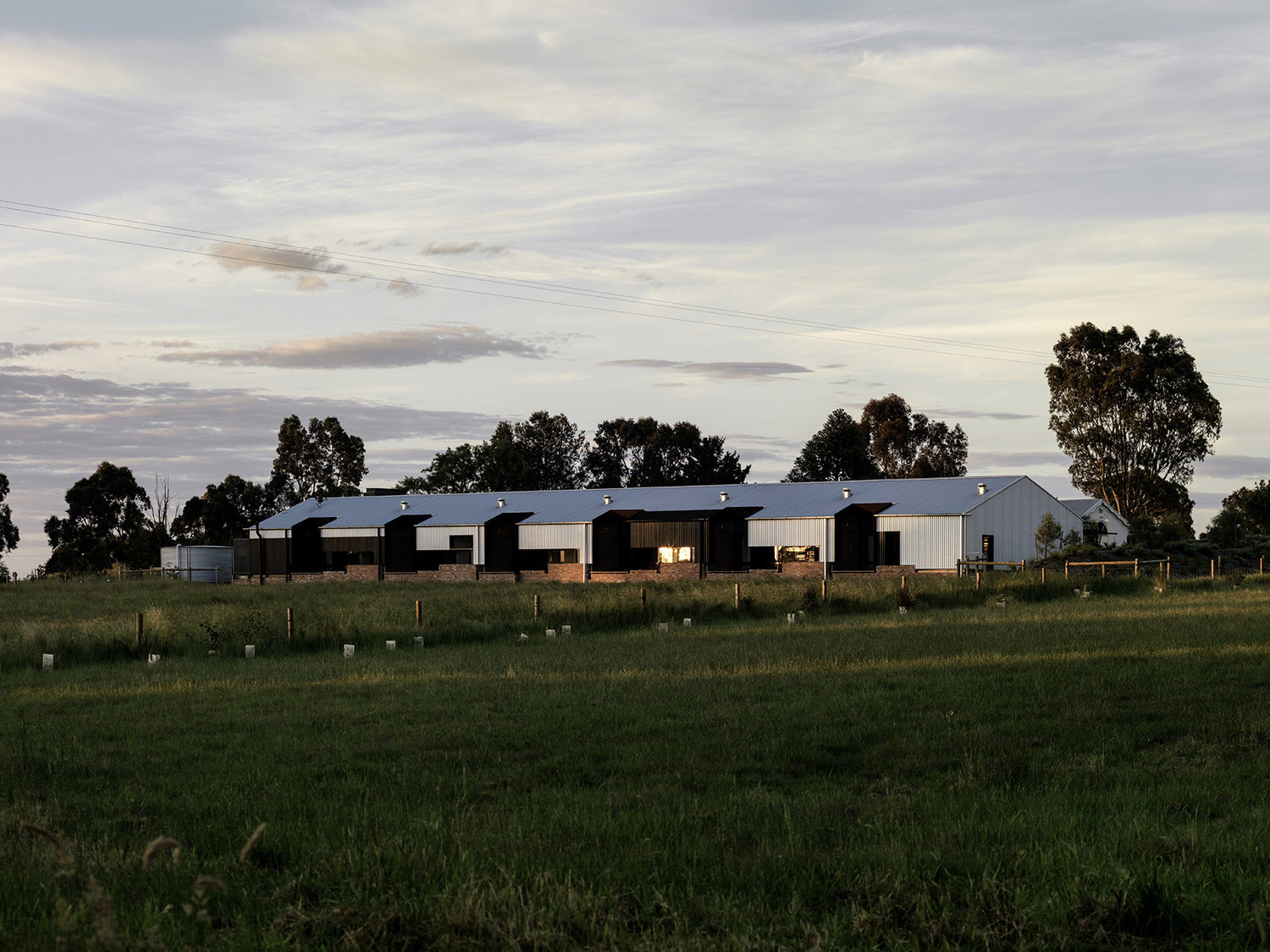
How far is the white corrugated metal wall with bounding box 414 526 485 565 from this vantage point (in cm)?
7650

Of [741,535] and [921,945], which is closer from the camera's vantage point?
[921,945]

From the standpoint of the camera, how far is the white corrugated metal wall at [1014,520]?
6269 centimetres

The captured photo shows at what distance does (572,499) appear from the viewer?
79.0 meters

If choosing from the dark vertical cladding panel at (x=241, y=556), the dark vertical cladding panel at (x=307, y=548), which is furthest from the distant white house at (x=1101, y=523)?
the dark vertical cladding panel at (x=241, y=556)

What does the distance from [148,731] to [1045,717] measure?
11.0 meters

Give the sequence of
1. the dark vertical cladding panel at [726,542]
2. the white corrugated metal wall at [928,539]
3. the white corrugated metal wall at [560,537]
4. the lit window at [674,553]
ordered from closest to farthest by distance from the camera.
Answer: the white corrugated metal wall at [928,539]
the dark vertical cladding panel at [726,542]
the lit window at [674,553]
the white corrugated metal wall at [560,537]

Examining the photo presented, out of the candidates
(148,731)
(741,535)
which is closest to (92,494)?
(741,535)

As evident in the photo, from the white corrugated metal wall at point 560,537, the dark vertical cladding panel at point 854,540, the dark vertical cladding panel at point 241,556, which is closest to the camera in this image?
the dark vertical cladding panel at point 854,540

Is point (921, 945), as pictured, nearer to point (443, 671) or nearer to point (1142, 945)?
point (1142, 945)

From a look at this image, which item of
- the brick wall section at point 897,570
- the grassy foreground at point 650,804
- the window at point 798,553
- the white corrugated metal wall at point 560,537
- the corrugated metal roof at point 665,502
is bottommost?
the grassy foreground at point 650,804

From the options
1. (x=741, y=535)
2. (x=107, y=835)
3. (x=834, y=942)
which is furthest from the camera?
(x=741, y=535)

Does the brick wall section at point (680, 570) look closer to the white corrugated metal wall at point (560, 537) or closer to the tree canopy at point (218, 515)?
the white corrugated metal wall at point (560, 537)

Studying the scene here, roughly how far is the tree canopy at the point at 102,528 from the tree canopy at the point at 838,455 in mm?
56156

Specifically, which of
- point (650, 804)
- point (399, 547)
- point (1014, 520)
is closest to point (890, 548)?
point (1014, 520)
